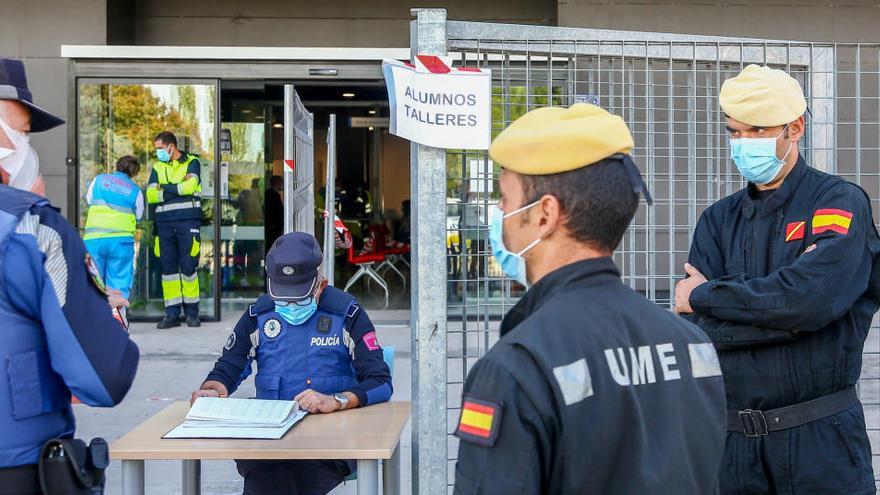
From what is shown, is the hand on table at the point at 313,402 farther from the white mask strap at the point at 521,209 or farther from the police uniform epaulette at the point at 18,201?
the white mask strap at the point at 521,209

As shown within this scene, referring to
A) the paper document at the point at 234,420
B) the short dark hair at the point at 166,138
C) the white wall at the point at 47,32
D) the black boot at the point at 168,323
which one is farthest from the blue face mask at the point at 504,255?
the white wall at the point at 47,32

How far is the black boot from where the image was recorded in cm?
1087

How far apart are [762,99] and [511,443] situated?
1.90 meters

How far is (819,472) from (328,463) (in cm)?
190

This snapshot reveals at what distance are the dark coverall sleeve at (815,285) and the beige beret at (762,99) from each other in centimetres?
27

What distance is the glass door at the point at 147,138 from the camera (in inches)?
437

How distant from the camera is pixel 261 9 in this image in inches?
492

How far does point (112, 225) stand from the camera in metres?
9.99

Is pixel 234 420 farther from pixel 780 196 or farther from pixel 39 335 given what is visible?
pixel 780 196

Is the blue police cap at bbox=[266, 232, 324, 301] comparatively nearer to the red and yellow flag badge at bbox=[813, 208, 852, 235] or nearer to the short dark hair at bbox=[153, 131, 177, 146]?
the red and yellow flag badge at bbox=[813, 208, 852, 235]

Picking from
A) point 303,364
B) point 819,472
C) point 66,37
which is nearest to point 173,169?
point 66,37

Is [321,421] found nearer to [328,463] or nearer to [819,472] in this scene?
[328,463]

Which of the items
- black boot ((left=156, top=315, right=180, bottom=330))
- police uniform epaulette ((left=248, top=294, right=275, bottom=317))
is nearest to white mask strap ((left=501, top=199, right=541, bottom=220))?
police uniform epaulette ((left=248, top=294, right=275, bottom=317))

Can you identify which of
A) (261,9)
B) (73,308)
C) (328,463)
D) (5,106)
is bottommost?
(328,463)
